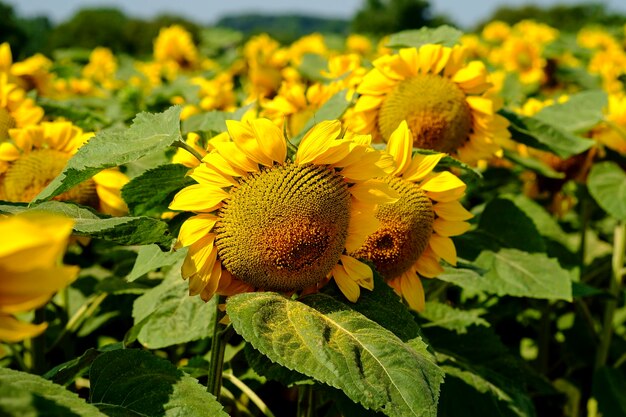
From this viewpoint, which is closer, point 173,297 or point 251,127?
point 251,127

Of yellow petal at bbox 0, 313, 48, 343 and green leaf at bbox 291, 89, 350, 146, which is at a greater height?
yellow petal at bbox 0, 313, 48, 343

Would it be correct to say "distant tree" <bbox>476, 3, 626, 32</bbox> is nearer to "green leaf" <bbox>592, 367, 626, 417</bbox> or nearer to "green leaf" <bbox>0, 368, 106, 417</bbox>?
"green leaf" <bbox>592, 367, 626, 417</bbox>

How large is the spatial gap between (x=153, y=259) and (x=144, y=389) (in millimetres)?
354

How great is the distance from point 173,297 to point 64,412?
0.81 m

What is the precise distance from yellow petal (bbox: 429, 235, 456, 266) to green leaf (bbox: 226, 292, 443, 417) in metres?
0.44

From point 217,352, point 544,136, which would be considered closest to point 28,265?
point 217,352

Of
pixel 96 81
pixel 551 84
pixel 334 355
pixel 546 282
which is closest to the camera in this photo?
pixel 334 355

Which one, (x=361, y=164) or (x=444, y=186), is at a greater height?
(x=361, y=164)

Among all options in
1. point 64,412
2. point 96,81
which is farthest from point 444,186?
point 96,81

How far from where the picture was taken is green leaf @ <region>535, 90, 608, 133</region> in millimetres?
2340

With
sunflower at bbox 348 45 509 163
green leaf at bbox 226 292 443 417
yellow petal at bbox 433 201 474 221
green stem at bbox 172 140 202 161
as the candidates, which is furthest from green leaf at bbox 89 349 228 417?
sunflower at bbox 348 45 509 163

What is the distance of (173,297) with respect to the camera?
1.62 m

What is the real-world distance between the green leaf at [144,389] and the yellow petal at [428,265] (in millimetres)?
633

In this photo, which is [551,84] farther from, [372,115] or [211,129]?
[211,129]
